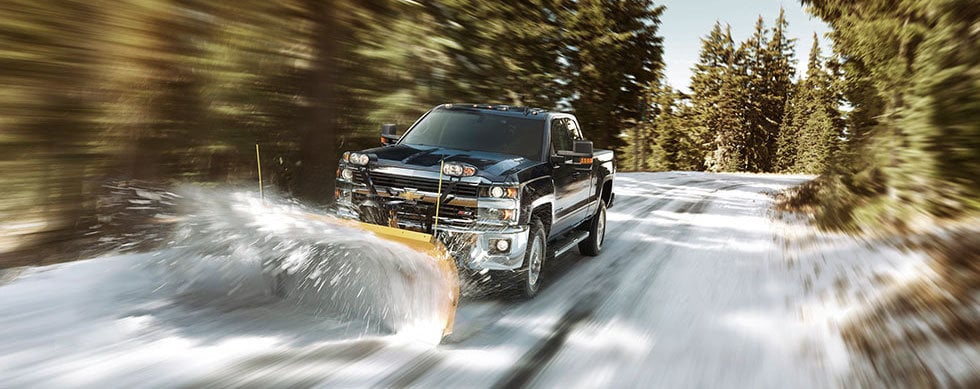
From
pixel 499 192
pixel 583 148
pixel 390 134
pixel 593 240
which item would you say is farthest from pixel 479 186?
pixel 593 240

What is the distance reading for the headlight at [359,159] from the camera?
6.34 m

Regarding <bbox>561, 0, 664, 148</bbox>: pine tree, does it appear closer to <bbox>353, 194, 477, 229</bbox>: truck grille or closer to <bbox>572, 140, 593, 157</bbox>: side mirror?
<bbox>572, 140, 593, 157</bbox>: side mirror

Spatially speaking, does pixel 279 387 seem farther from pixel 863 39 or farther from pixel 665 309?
pixel 863 39

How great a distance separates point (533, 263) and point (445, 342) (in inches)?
68.5

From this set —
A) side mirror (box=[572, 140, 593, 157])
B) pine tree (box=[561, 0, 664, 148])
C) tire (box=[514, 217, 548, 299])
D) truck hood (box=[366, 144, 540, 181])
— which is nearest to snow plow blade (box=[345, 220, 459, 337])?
truck hood (box=[366, 144, 540, 181])

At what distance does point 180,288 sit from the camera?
6066 millimetres

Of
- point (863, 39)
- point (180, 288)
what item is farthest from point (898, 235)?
point (180, 288)

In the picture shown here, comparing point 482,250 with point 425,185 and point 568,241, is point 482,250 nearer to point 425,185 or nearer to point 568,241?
point 425,185

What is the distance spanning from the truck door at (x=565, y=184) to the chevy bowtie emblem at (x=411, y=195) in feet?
5.48

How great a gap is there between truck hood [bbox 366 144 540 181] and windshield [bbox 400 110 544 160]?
8.7 inches

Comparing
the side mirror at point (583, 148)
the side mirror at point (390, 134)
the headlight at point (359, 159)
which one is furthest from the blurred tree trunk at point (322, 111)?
the side mirror at point (583, 148)

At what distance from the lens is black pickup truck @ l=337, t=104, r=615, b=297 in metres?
6.05

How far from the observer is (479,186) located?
6066 millimetres

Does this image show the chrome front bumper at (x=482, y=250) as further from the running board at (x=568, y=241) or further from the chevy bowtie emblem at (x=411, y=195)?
the running board at (x=568, y=241)
